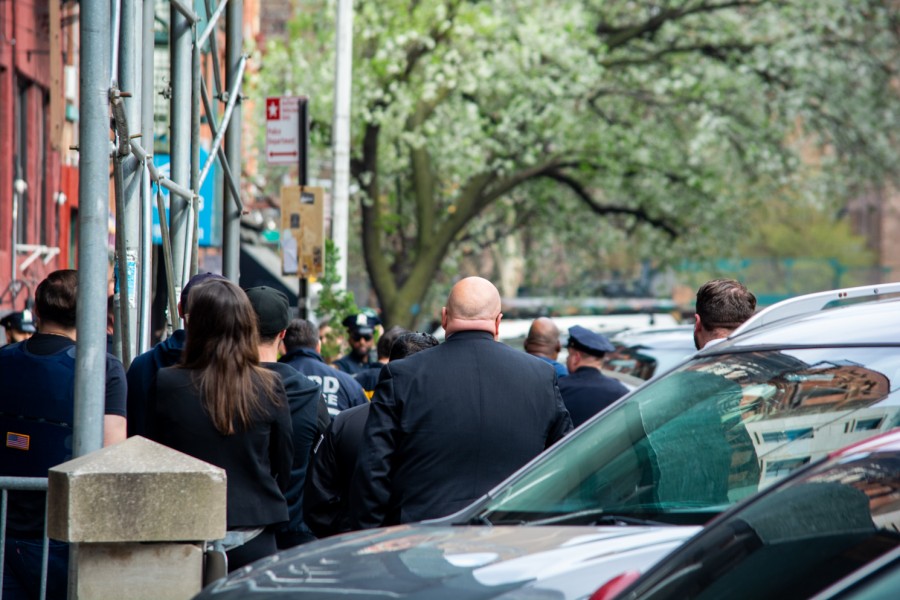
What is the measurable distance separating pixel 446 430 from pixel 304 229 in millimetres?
7774

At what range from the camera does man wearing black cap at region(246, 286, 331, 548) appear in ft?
16.7

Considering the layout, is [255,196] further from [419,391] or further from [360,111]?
[419,391]

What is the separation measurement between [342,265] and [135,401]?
10448 millimetres

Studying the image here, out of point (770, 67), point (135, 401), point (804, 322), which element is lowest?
point (135, 401)

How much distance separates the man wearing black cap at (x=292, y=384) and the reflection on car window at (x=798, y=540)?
7.96 feet

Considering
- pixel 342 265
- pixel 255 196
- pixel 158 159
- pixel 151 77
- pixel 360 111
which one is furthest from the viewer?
pixel 255 196

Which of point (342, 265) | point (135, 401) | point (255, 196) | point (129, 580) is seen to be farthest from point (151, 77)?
point (255, 196)

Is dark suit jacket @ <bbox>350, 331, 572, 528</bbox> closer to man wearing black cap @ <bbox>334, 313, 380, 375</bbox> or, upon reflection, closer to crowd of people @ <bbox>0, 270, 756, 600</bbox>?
crowd of people @ <bbox>0, 270, 756, 600</bbox>

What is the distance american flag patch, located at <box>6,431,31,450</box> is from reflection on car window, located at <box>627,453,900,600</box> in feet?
9.57

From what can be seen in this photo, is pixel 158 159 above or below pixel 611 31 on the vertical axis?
below

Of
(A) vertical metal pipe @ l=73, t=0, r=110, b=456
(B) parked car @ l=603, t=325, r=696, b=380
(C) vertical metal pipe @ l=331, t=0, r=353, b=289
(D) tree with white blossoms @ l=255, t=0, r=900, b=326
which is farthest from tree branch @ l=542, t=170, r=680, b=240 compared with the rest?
(A) vertical metal pipe @ l=73, t=0, r=110, b=456

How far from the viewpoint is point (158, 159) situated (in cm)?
1080

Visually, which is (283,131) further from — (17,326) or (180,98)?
(180,98)

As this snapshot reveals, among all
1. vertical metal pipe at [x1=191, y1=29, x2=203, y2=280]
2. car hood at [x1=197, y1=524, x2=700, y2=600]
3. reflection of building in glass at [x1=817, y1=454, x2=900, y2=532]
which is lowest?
car hood at [x1=197, y1=524, x2=700, y2=600]
